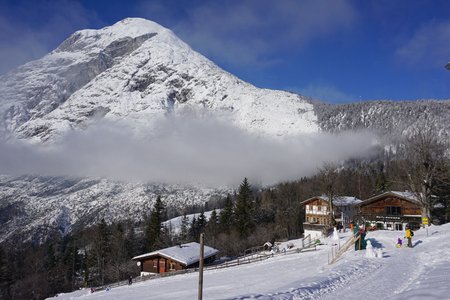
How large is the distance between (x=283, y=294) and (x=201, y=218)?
91.8 meters

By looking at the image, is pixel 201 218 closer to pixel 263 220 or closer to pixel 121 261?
pixel 263 220

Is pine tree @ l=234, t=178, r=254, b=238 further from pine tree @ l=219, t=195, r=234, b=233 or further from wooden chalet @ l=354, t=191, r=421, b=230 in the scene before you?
wooden chalet @ l=354, t=191, r=421, b=230

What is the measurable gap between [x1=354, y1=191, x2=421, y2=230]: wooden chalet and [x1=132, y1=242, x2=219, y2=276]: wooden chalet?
29.3 meters

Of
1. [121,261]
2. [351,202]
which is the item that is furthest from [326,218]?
[121,261]

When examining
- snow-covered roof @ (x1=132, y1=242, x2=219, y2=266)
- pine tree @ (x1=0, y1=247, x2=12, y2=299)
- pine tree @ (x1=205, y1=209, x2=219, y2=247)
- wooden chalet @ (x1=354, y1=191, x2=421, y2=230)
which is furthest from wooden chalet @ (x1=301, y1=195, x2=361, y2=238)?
pine tree @ (x1=0, y1=247, x2=12, y2=299)

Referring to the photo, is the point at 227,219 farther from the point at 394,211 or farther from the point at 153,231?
the point at 394,211

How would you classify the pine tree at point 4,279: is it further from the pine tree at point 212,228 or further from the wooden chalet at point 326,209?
the wooden chalet at point 326,209

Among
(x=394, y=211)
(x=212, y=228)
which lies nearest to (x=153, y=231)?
(x=212, y=228)

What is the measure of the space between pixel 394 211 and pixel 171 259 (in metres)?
40.2

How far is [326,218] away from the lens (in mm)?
→ 79312

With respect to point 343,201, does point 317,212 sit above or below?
below

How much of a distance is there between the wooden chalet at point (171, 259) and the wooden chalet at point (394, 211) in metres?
29.3

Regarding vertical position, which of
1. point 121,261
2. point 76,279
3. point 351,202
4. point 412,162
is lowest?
point 76,279

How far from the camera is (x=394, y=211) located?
66.4 meters
